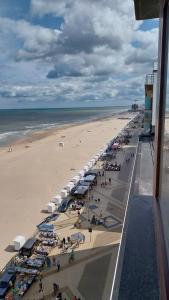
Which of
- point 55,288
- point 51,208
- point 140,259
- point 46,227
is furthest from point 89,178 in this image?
point 140,259

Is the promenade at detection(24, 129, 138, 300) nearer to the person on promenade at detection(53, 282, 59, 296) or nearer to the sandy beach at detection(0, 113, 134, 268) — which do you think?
the person on promenade at detection(53, 282, 59, 296)

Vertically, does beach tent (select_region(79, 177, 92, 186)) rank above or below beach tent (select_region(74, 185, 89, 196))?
above

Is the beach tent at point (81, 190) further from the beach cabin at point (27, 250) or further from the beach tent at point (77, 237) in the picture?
the beach cabin at point (27, 250)

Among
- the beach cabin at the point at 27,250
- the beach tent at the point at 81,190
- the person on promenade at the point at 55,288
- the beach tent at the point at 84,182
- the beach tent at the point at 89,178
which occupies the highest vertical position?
the beach tent at the point at 89,178

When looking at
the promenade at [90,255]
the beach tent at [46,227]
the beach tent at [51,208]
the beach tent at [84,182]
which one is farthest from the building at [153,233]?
the beach tent at [84,182]

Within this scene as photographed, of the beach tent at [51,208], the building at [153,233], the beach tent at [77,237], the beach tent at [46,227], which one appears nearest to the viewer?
the building at [153,233]

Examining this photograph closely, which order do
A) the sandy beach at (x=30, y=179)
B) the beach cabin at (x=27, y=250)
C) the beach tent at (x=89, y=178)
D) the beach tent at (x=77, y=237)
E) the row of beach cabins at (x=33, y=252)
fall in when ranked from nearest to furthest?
the row of beach cabins at (x=33, y=252), the beach cabin at (x=27, y=250), the beach tent at (x=77, y=237), the sandy beach at (x=30, y=179), the beach tent at (x=89, y=178)

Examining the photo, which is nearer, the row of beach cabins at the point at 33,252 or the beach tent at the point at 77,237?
the row of beach cabins at the point at 33,252

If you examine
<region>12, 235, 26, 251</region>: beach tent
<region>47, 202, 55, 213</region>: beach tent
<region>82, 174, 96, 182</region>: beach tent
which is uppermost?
<region>82, 174, 96, 182</region>: beach tent

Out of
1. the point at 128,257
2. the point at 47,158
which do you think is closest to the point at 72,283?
the point at 128,257

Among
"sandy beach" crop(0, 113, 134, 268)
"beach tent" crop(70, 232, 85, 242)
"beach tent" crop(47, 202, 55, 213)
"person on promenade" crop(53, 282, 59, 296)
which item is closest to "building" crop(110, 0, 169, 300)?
"person on promenade" crop(53, 282, 59, 296)

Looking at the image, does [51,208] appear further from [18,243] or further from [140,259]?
[140,259]
